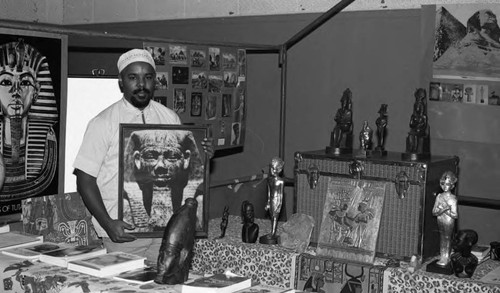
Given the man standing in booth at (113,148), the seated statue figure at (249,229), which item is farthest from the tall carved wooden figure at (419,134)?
the man standing in booth at (113,148)

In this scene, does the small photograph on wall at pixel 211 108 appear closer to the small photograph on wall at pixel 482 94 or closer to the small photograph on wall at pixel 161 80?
the small photograph on wall at pixel 161 80

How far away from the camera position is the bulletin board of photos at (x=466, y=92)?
4965 millimetres

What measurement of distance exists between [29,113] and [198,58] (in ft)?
3.49

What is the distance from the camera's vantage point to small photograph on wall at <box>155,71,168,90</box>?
4.47 meters

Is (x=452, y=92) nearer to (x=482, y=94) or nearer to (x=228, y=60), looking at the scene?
(x=482, y=94)

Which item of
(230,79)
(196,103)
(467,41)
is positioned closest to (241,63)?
(230,79)

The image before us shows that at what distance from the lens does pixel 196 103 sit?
481 cm

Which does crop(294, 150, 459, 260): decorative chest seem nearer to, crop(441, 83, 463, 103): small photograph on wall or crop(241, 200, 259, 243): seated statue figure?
crop(241, 200, 259, 243): seated statue figure

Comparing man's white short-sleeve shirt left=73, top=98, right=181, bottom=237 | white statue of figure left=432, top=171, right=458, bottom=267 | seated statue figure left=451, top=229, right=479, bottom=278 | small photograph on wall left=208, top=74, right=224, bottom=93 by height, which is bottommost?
seated statue figure left=451, top=229, right=479, bottom=278

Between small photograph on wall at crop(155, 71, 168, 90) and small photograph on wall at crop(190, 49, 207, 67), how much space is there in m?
0.25

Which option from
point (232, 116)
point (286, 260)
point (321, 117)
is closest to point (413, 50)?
point (321, 117)

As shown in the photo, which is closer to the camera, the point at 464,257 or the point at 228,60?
the point at 464,257

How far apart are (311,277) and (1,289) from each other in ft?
4.43

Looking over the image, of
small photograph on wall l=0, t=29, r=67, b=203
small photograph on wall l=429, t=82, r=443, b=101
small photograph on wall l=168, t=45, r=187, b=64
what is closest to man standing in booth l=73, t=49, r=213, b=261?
small photograph on wall l=0, t=29, r=67, b=203
